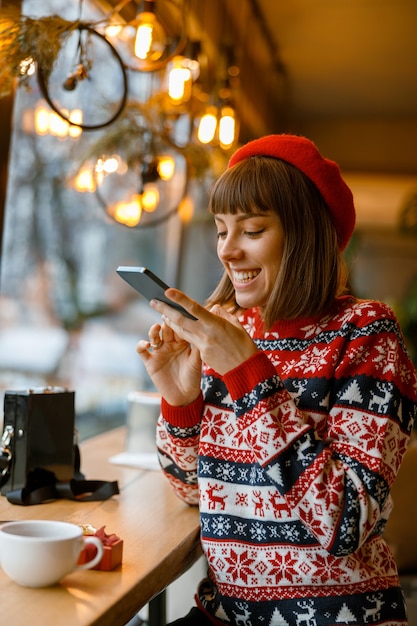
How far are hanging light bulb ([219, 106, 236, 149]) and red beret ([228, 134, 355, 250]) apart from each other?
4.93 feet

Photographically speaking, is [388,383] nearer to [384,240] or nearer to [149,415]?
[149,415]

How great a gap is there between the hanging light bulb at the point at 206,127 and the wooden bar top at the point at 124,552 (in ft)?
4.25

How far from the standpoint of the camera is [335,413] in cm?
133

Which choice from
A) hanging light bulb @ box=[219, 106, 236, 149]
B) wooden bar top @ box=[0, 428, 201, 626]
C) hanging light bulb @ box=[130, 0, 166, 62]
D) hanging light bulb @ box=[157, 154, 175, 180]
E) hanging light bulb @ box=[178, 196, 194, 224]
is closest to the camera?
wooden bar top @ box=[0, 428, 201, 626]

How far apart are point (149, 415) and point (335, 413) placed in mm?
903

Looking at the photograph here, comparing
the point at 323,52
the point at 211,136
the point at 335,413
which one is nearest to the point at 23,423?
the point at 335,413

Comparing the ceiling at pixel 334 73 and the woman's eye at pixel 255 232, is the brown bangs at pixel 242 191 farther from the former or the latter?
the ceiling at pixel 334 73

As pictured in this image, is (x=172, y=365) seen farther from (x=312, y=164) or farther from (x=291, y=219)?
(x=312, y=164)

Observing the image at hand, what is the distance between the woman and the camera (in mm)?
1260

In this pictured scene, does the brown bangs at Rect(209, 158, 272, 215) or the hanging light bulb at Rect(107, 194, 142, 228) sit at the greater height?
the hanging light bulb at Rect(107, 194, 142, 228)

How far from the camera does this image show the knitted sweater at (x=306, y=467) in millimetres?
1251

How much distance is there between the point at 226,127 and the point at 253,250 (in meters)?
1.68

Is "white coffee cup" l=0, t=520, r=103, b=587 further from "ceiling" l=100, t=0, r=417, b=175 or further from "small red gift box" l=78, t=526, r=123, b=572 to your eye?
"ceiling" l=100, t=0, r=417, b=175

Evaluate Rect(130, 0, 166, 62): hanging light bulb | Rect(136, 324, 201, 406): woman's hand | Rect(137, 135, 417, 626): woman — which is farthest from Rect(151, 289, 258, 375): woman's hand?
Rect(130, 0, 166, 62): hanging light bulb
